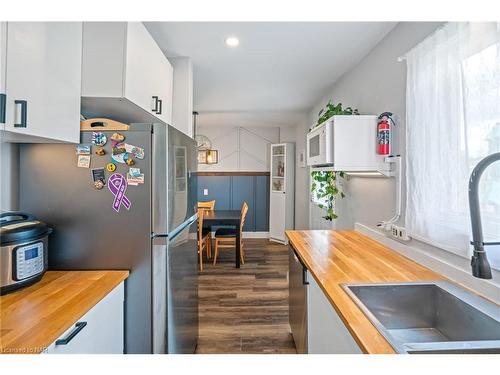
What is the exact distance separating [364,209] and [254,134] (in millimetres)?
4081

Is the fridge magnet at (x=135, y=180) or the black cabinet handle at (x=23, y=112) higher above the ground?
the black cabinet handle at (x=23, y=112)

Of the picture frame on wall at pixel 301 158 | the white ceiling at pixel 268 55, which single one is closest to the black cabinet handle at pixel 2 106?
the white ceiling at pixel 268 55

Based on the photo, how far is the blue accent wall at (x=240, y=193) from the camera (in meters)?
6.25

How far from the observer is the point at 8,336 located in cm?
89

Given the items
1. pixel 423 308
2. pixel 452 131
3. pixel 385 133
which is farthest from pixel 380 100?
pixel 423 308

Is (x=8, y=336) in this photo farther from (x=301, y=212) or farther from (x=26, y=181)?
(x=301, y=212)

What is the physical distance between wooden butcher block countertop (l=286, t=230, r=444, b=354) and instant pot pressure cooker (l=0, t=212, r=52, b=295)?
49.7 inches

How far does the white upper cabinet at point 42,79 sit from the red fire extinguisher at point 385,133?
186 cm

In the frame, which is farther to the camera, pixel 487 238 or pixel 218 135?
pixel 218 135

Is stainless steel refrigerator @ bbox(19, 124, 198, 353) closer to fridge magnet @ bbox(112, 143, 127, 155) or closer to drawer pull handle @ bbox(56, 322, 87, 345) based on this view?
fridge magnet @ bbox(112, 143, 127, 155)

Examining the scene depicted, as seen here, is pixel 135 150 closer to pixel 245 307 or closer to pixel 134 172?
pixel 134 172

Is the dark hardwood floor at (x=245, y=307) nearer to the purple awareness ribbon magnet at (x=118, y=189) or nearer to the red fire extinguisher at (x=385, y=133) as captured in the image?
the purple awareness ribbon magnet at (x=118, y=189)

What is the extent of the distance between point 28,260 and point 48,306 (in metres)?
0.25
